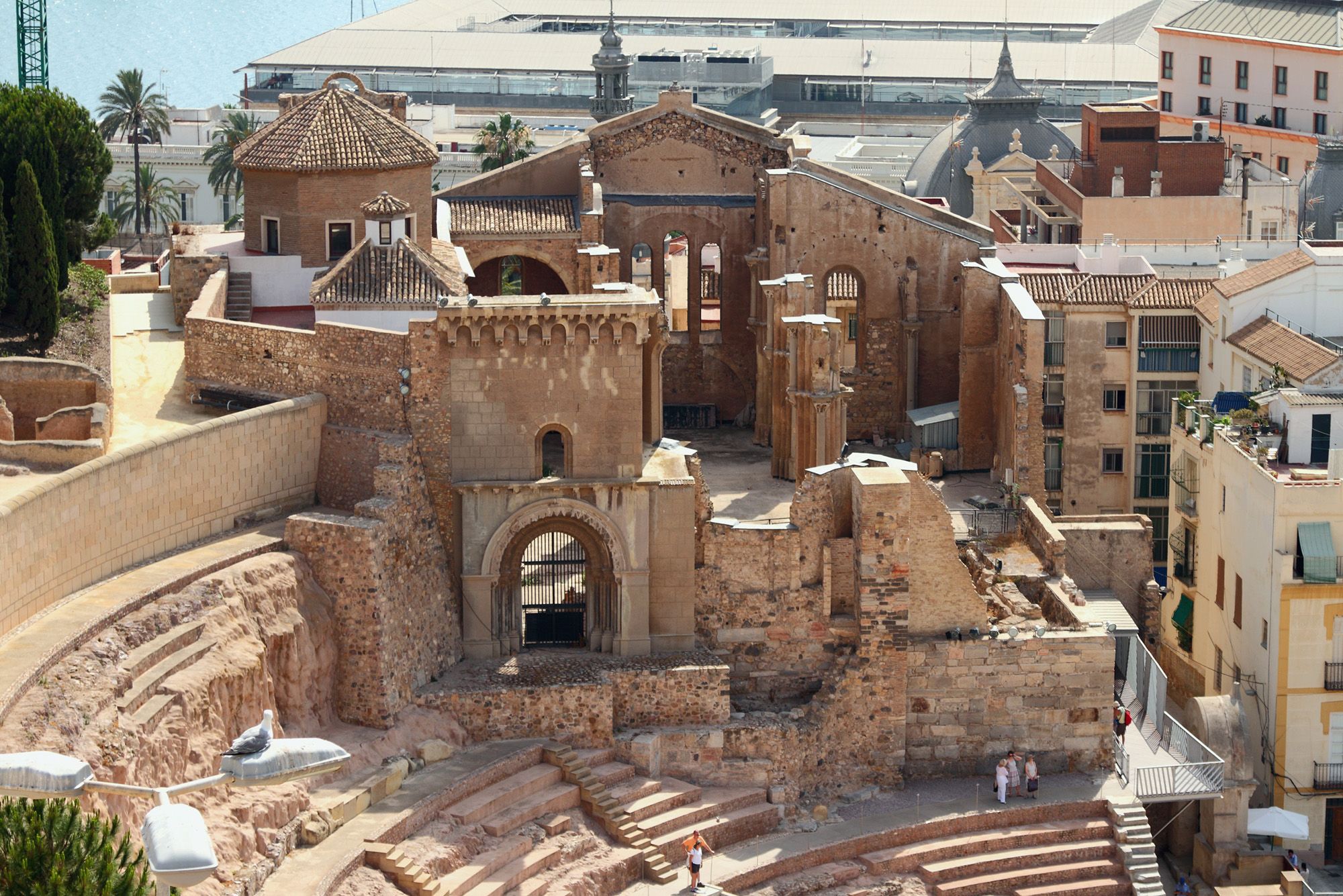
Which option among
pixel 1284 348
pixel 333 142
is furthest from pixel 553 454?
pixel 1284 348

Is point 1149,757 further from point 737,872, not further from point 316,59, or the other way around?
point 316,59

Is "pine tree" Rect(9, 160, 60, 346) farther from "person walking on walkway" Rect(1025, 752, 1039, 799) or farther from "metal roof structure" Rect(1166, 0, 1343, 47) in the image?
"metal roof structure" Rect(1166, 0, 1343, 47)

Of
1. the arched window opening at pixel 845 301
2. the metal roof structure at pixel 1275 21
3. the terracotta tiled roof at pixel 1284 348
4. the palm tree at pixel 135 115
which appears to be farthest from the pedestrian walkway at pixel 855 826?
the metal roof structure at pixel 1275 21

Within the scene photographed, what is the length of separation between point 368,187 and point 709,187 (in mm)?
13446

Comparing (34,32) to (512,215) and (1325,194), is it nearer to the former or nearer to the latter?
(512,215)

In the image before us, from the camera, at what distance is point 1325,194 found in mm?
97562

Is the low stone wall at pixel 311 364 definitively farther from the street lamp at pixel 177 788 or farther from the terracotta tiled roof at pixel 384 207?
the street lamp at pixel 177 788

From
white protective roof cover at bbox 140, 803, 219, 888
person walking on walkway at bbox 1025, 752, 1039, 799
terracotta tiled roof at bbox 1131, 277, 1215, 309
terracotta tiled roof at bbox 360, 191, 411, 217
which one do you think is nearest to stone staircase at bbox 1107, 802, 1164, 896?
person walking on walkway at bbox 1025, 752, 1039, 799

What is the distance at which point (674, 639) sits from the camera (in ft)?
199

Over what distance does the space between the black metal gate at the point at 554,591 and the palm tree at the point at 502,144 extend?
40.4m

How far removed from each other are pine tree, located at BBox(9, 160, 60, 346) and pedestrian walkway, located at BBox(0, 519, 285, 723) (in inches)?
382

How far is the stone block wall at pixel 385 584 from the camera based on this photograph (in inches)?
2206

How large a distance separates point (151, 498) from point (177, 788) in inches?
709

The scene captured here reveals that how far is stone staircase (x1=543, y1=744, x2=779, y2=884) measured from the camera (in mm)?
56000
